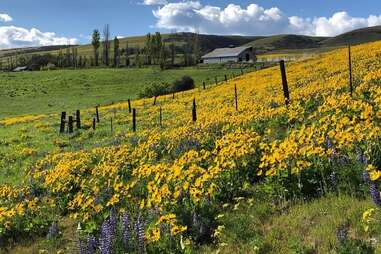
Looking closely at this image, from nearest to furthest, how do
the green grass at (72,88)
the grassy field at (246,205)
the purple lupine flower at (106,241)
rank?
1. the grassy field at (246,205)
2. the purple lupine flower at (106,241)
3. the green grass at (72,88)

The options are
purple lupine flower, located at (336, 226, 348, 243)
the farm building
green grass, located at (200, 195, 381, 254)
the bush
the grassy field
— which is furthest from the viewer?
the farm building

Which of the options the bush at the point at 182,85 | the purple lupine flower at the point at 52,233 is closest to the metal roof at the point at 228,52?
the bush at the point at 182,85

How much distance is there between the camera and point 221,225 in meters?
7.77

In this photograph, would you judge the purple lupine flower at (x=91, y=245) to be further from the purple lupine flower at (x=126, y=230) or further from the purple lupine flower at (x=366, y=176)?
the purple lupine flower at (x=366, y=176)

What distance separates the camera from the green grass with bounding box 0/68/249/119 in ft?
227

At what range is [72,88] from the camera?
90.3 m

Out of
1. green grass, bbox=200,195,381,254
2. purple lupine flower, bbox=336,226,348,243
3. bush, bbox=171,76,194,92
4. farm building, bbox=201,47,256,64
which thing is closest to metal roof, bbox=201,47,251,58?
farm building, bbox=201,47,256,64

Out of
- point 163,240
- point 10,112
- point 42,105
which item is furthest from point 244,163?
point 42,105

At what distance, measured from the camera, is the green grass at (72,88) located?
69188 mm

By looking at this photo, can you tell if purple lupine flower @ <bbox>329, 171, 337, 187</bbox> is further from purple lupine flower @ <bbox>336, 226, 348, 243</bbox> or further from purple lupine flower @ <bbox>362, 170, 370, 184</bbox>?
purple lupine flower @ <bbox>336, 226, 348, 243</bbox>

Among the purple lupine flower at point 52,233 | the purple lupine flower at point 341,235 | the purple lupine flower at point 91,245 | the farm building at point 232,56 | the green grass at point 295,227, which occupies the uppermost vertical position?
the farm building at point 232,56

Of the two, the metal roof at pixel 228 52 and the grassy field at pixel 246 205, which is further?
the metal roof at pixel 228 52

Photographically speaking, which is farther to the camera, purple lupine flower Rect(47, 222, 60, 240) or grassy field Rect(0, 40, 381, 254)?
purple lupine flower Rect(47, 222, 60, 240)

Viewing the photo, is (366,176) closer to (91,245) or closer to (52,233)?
(91,245)
